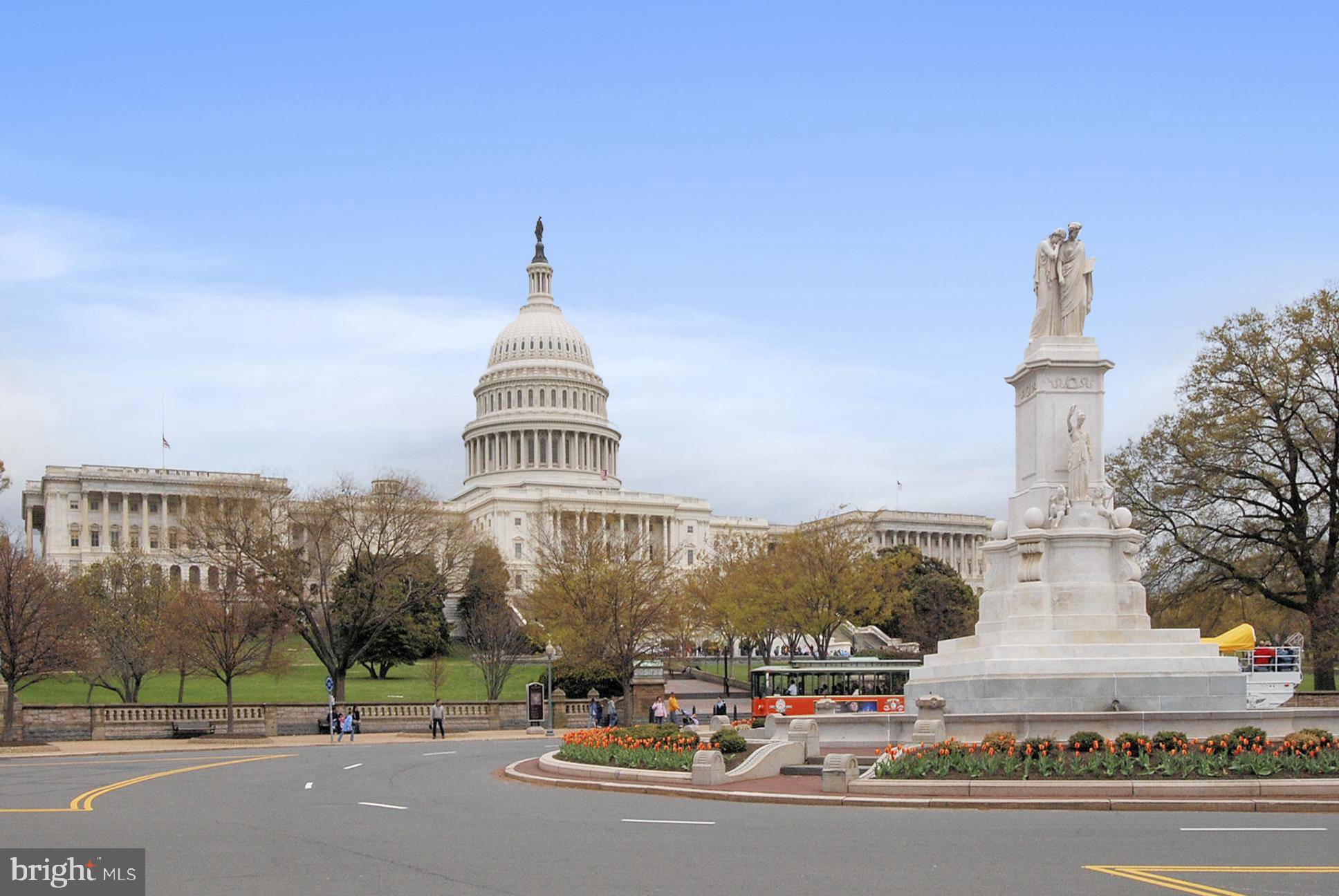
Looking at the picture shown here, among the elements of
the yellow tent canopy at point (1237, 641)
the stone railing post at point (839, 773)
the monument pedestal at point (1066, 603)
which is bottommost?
the stone railing post at point (839, 773)

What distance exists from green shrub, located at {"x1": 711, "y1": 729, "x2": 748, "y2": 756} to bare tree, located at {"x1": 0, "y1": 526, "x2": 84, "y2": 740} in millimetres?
28719

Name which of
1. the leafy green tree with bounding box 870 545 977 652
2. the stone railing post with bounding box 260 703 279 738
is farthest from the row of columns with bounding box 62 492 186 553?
the stone railing post with bounding box 260 703 279 738

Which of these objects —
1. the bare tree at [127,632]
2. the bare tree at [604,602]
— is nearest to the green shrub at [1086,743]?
the bare tree at [604,602]

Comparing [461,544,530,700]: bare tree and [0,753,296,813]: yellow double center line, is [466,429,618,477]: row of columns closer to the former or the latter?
[461,544,530,700]: bare tree

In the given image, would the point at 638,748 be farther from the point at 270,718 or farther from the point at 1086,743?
the point at 270,718

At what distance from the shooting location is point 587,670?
64.9m

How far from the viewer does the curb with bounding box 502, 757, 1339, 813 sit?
66.0 ft

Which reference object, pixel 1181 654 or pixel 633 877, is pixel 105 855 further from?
pixel 1181 654

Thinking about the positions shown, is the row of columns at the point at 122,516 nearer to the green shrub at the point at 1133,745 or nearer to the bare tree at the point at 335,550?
the bare tree at the point at 335,550

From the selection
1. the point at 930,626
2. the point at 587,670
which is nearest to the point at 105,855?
the point at 587,670

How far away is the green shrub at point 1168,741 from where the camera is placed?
74.1 ft

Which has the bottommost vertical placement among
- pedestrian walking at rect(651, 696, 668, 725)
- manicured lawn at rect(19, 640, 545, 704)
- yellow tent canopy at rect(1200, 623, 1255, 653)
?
manicured lawn at rect(19, 640, 545, 704)

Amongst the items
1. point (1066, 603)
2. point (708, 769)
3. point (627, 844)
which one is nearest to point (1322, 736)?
point (1066, 603)

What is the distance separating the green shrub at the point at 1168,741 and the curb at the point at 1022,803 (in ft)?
5.92
